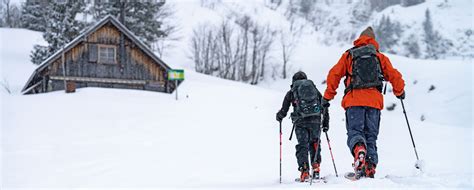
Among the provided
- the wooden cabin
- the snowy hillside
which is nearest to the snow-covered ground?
the snowy hillside

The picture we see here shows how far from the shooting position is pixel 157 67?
23.7 metres

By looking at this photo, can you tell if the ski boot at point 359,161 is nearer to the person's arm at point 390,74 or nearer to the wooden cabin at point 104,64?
the person's arm at point 390,74

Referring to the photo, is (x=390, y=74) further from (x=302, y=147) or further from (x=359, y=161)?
(x=302, y=147)

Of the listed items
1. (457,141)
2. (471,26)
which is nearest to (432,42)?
(471,26)

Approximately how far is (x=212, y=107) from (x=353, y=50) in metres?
13.0

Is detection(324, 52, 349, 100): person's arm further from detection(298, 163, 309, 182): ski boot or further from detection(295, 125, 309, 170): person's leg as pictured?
detection(298, 163, 309, 182): ski boot

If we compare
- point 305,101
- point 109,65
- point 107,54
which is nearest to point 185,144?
point 305,101

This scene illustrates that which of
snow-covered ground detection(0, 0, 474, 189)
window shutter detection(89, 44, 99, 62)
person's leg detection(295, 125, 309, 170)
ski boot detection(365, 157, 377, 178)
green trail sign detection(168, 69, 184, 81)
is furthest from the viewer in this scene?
window shutter detection(89, 44, 99, 62)

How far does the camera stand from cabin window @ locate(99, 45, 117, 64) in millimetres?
22688

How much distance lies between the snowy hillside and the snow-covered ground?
2cm

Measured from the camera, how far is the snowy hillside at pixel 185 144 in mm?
5953

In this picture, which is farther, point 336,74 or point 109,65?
point 109,65

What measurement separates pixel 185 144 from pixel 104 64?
15.0 m

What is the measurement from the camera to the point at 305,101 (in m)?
5.62
